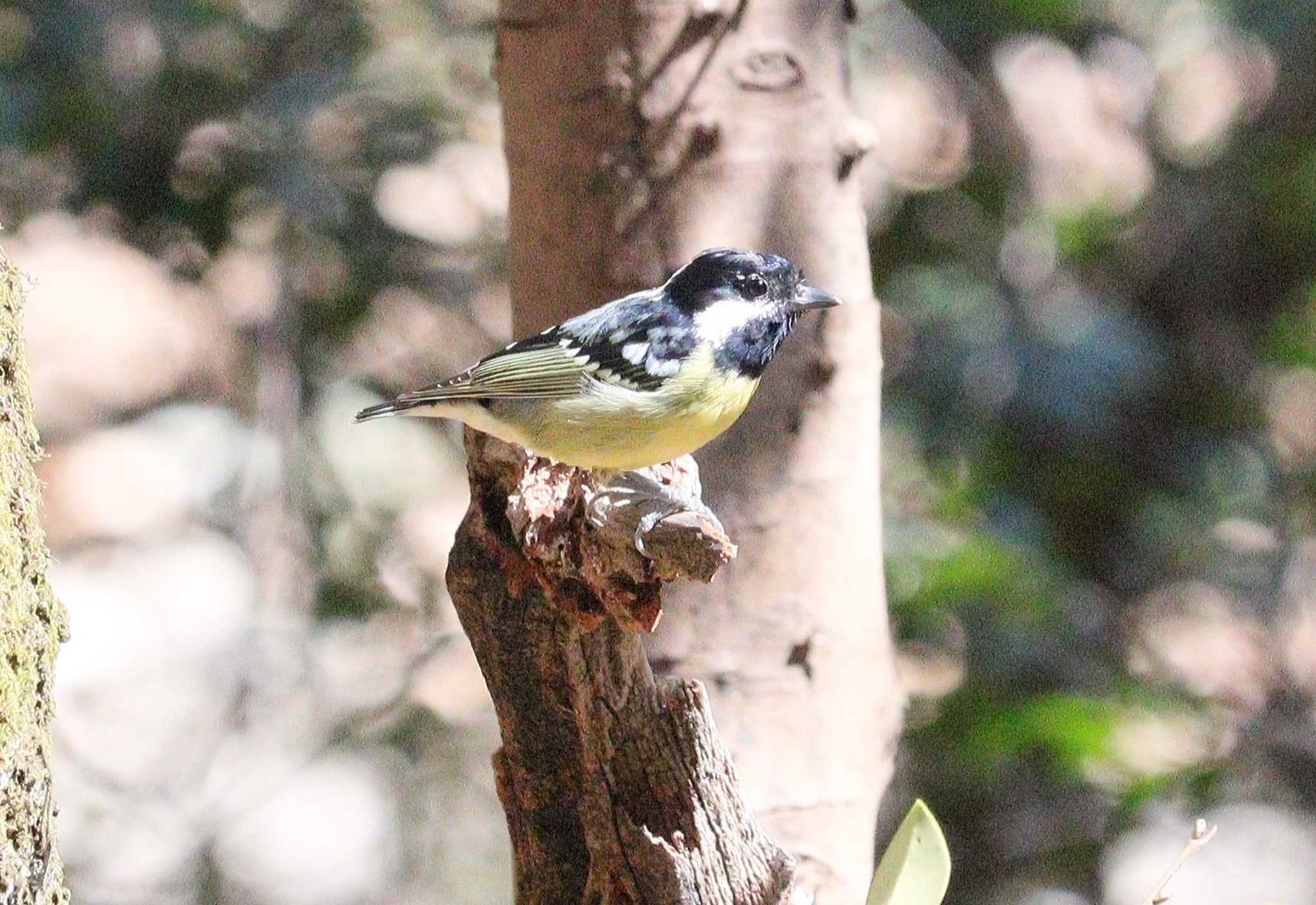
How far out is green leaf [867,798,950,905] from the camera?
6.02 feet

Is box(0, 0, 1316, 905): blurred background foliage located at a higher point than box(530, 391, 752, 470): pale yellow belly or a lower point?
lower

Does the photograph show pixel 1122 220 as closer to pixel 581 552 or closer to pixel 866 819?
pixel 866 819

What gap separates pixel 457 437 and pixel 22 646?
8.77ft

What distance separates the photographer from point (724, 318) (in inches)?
95.7

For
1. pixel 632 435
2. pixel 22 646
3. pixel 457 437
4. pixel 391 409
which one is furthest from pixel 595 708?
pixel 457 437

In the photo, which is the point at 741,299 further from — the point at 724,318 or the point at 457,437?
the point at 457,437

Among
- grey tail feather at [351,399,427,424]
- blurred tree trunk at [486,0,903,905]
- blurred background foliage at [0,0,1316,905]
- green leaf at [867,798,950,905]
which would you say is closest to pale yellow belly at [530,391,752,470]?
blurred tree trunk at [486,0,903,905]

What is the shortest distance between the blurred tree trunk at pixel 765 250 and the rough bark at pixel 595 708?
375 mm

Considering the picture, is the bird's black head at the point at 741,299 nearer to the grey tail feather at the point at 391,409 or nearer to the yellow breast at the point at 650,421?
the yellow breast at the point at 650,421

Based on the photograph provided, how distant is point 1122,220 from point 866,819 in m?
2.49

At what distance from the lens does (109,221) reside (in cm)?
357

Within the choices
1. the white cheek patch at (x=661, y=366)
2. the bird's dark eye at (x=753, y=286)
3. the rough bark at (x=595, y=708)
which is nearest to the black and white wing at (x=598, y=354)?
the white cheek patch at (x=661, y=366)


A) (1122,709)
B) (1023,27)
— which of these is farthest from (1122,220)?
(1122,709)

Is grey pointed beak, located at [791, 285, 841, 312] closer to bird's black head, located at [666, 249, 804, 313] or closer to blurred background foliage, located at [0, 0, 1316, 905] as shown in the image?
bird's black head, located at [666, 249, 804, 313]
